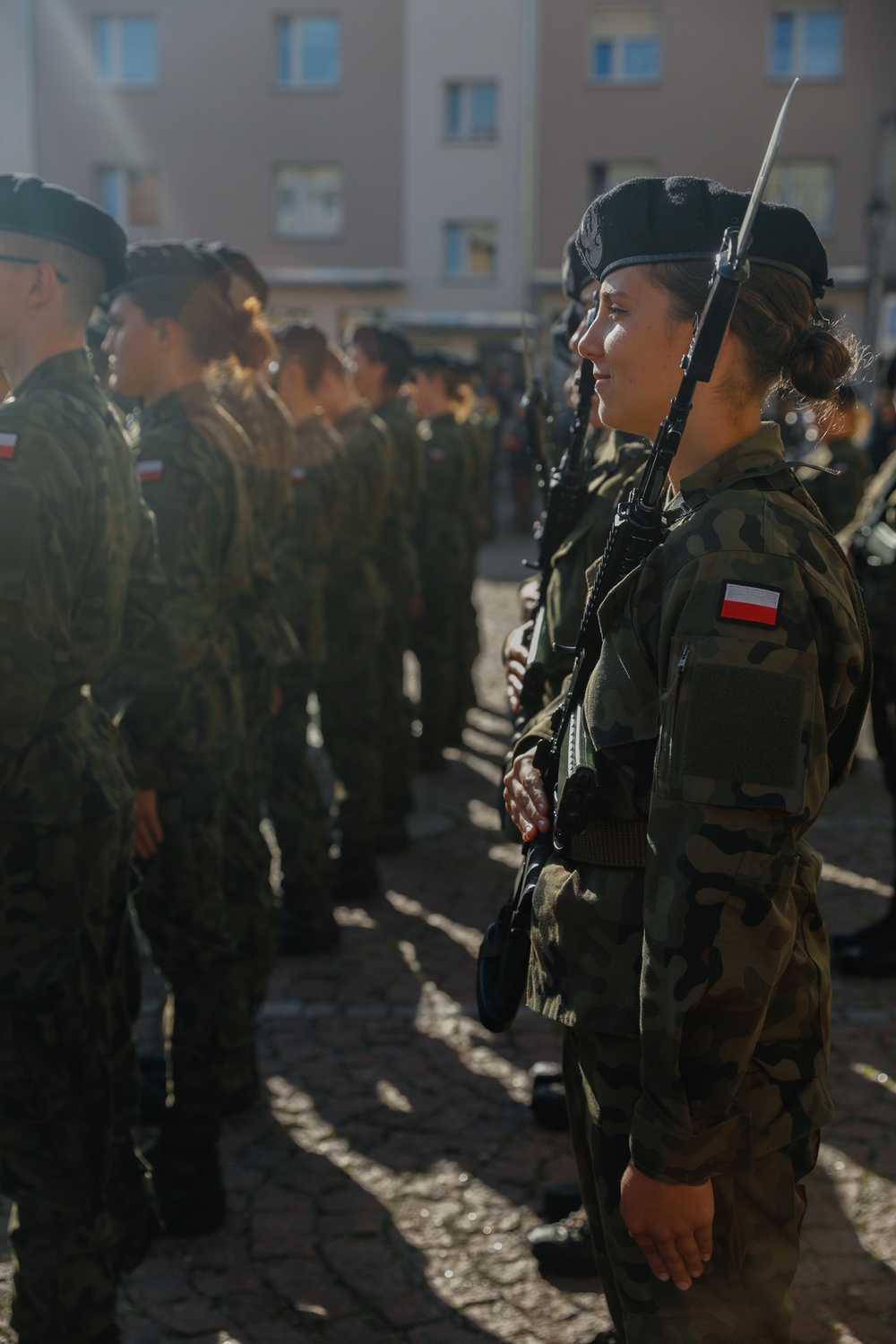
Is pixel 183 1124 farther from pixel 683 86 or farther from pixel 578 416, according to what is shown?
pixel 683 86

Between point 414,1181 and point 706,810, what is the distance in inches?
95.7

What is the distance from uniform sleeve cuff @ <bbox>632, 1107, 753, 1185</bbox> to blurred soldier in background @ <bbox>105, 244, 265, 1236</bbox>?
200 cm

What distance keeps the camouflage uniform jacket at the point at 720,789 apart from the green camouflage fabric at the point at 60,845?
1.22m

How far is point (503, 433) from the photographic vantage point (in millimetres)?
24312

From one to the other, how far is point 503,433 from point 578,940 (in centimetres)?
2272

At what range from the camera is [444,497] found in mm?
8938

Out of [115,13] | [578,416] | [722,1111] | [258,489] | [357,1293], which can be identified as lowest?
[357,1293]

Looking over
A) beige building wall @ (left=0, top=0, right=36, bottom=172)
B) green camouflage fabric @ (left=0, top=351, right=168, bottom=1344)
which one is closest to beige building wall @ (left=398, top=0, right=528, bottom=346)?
beige building wall @ (left=0, top=0, right=36, bottom=172)

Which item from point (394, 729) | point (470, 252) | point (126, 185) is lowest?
point (394, 729)

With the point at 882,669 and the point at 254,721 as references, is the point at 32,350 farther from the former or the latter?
the point at 882,669

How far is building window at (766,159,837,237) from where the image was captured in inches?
1163

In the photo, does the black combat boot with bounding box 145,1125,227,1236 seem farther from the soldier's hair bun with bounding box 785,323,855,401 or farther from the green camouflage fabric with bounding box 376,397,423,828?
the green camouflage fabric with bounding box 376,397,423,828

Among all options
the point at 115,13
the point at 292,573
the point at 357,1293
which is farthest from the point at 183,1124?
the point at 115,13

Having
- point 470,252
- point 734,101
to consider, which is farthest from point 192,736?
point 470,252
